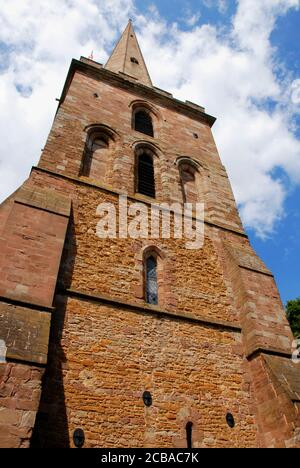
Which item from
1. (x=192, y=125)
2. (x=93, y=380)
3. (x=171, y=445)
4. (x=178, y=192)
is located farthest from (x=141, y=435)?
(x=192, y=125)

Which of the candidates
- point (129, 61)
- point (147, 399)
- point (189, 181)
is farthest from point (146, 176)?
point (129, 61)

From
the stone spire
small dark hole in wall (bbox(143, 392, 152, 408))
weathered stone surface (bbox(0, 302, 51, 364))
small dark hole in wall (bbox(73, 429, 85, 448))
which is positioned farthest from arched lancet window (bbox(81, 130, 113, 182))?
the stone spire

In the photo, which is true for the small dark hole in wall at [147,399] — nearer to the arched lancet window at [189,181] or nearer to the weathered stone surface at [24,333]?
the weathered stone surface at [24,333]

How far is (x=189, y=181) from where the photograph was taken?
11984mm

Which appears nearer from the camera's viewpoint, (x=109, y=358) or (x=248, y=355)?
(x=109, y=358)

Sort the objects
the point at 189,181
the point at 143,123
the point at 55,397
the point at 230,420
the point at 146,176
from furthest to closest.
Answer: the point at 143,123
the point at 189,181
the point at 146,176
the point at 230,420
the point at 55,397

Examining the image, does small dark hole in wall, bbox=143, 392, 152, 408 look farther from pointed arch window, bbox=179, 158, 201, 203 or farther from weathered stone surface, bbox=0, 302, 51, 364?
pointed arch window, bbox=179, 158, 201, 203

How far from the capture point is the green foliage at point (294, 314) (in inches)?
650

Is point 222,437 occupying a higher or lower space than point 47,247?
lower

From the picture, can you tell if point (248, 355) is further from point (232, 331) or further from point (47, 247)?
point (47, 247)

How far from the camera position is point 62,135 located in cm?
1016

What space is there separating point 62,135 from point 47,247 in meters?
4.81

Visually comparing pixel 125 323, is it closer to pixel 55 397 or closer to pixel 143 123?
pixel 55 397

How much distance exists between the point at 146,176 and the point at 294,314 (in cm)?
1060
